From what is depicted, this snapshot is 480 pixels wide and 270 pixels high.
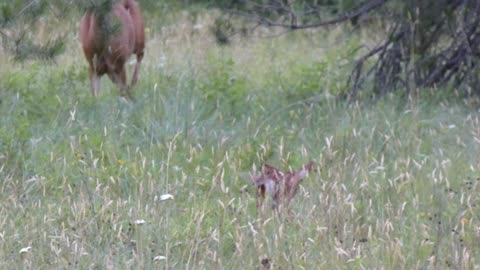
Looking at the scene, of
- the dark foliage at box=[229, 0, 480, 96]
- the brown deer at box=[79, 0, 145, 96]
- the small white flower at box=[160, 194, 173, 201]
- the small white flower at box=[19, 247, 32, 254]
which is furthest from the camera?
the brown deer at box=[79, 0, 145, 96]

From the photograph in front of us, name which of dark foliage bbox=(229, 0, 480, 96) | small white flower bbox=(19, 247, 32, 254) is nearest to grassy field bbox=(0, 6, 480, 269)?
small white flower bbox=(19, 247, 32, 254)

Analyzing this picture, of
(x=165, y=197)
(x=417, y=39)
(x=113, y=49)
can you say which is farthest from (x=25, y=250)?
(x=113, y=49)

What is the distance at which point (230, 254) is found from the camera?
5.57m

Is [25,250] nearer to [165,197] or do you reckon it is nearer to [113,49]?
[165,197]

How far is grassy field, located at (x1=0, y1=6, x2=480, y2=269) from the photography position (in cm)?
538

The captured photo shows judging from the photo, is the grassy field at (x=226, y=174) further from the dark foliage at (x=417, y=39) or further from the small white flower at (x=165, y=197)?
the dark foliage at (x=417, y=39)

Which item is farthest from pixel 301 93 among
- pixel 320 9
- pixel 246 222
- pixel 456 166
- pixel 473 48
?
pixel 246 222

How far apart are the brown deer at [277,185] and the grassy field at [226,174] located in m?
0.08

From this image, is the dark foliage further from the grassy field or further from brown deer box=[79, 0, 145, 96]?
brown deer box=[79, 0, 145, 96]

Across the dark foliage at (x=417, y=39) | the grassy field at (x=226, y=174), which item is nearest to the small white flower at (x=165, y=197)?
the grassy field at (x=226, y=174)

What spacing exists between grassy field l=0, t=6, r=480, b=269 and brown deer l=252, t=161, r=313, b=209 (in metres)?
0.08

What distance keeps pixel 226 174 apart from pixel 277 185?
1.06m

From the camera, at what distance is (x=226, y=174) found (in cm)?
709

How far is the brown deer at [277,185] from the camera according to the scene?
6.00m
